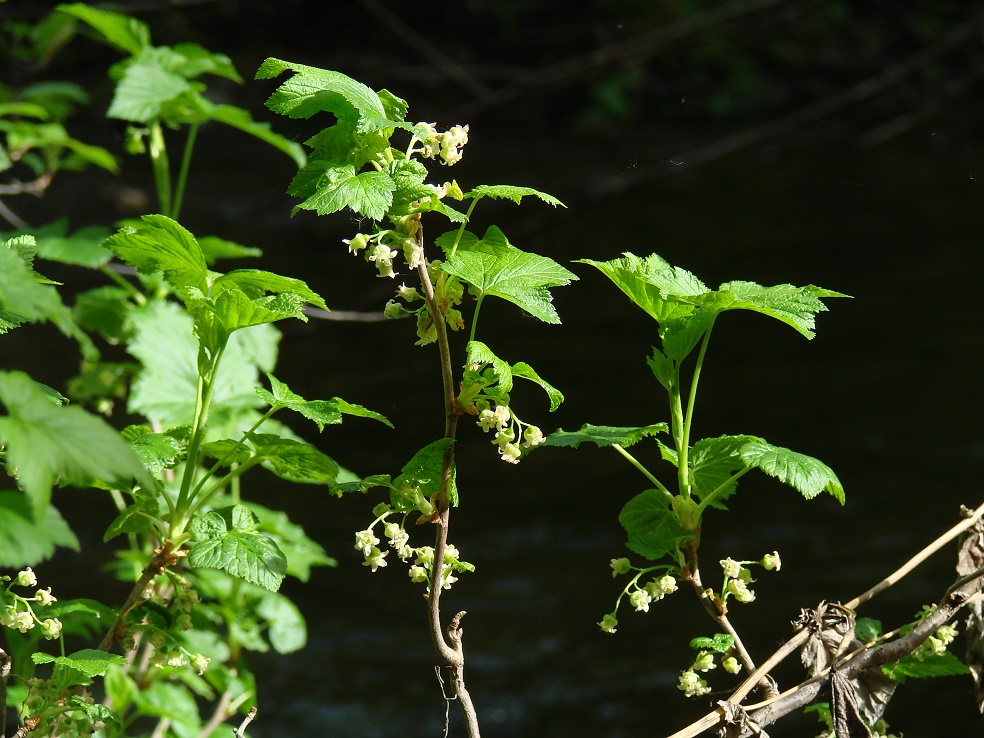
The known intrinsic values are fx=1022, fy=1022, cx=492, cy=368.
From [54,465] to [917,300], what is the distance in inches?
182

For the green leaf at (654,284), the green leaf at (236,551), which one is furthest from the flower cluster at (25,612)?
the green leaf at (654,284)

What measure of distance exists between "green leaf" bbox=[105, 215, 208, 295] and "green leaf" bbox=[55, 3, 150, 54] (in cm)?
62

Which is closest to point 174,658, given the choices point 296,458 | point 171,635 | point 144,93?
point 171,635

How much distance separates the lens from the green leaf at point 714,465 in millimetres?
689

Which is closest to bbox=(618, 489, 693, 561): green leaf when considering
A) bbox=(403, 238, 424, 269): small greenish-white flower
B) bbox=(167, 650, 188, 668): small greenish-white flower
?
bbox=(403, 238, 424, 269): small greenish-white flower

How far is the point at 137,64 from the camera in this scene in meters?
1.20

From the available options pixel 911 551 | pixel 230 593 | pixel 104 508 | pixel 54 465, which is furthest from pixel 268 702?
pixel 54 465

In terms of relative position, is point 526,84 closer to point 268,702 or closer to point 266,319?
point 266,319

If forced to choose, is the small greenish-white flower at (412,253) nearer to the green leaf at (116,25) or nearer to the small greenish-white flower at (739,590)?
the small greenish-white flower at (739,590)

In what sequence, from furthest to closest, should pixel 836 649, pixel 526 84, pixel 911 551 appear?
pixel 911 551 → pixel 526 84 → pixel 836 649

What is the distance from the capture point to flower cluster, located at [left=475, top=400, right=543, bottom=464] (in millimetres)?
591

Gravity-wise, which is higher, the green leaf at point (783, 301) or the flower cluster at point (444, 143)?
the flower cluster at point (444, 143)

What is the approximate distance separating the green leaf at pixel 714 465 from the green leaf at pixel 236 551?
0.29m

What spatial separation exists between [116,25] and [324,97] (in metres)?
0.79
